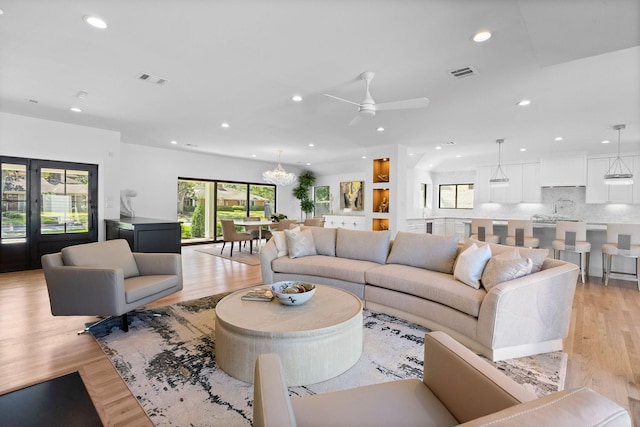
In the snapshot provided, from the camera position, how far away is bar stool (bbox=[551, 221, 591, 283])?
5059 millimetres

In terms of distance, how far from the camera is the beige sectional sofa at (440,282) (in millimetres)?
2414

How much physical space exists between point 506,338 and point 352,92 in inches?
127

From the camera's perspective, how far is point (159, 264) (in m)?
3.40

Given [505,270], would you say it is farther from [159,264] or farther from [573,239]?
[573,239]

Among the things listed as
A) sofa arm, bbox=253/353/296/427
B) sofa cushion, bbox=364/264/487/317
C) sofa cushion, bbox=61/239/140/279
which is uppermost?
sofa cushion, bbox=61/239/140/279

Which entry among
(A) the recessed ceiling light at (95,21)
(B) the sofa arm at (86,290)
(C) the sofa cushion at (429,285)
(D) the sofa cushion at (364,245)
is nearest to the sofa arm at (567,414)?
(C) the sofa cushion at (429,285)

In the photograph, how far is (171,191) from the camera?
8461 millimetres

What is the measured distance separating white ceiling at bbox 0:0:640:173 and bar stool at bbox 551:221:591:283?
5.83ft

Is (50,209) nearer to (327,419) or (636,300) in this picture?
(327,419)

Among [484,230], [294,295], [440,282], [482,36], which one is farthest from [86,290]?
[484,230]

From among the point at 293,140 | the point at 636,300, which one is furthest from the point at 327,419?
the point at 293,140

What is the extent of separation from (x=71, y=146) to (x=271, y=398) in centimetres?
694

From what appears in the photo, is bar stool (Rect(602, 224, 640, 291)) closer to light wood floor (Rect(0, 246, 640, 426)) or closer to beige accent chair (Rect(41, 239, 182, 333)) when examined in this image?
light wood floor (Rect(0, 246, 640, 426))

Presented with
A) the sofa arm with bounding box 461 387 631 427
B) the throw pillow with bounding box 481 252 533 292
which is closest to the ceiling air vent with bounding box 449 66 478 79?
the throw pillow with bounding box 481 252 533 292
